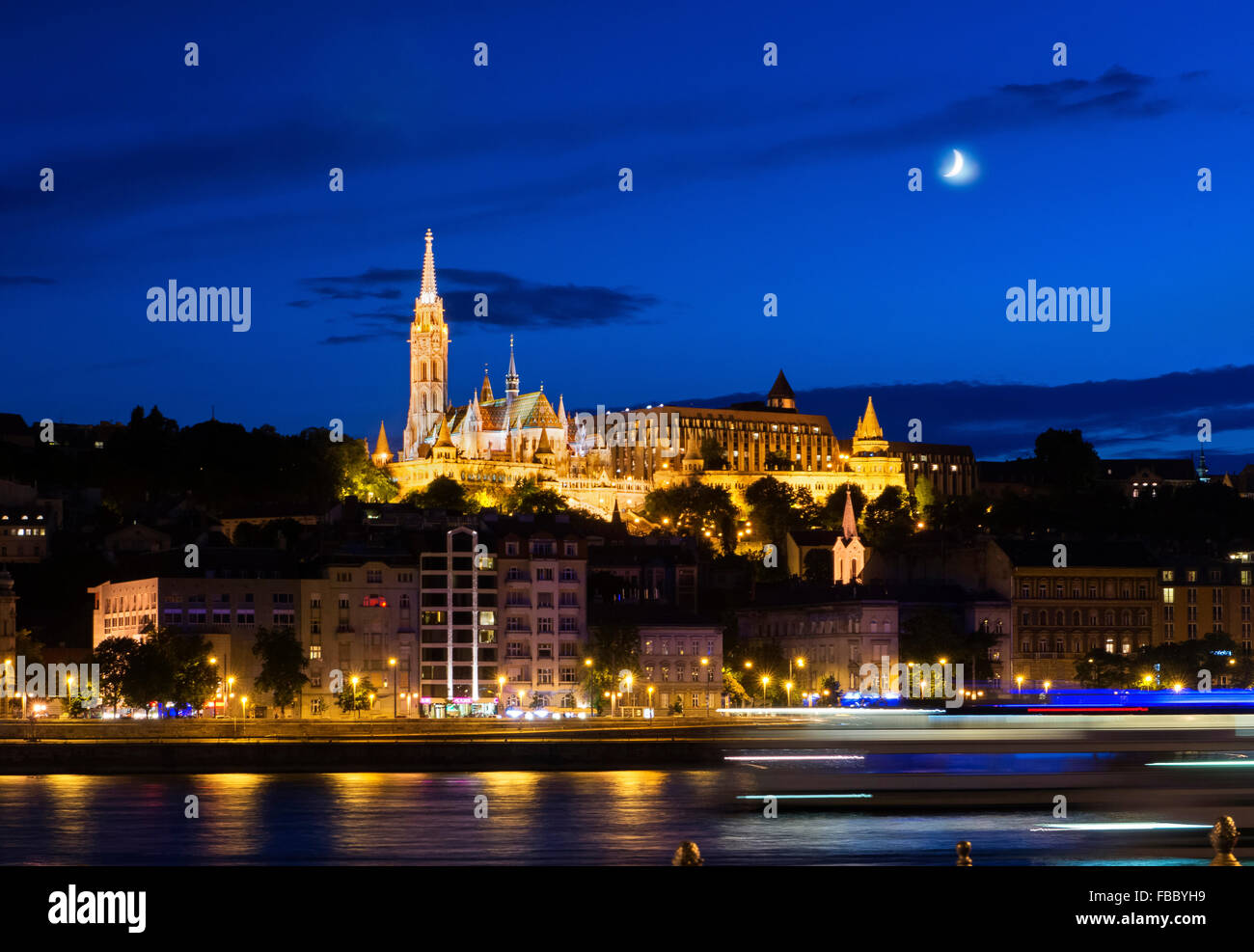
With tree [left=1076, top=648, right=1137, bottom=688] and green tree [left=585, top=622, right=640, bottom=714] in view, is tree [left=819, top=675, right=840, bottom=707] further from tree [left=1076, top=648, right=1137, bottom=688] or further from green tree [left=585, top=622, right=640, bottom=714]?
tree [left=1076, top=648, right=1137, bottom=688]

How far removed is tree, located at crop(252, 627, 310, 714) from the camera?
107 metres

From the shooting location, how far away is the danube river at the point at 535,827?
48.2 meters

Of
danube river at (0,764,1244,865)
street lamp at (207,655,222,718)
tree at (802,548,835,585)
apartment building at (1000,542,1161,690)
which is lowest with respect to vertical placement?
danube river at (0,764,1244,865)

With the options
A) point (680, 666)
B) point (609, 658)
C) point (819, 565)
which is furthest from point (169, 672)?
point (819, 565)

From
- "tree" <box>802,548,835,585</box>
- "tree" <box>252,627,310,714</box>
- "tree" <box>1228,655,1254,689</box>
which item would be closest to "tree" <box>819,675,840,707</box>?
"tree" <box>1228,655,1254,689</box>

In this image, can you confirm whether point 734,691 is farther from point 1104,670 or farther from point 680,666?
point 1104,670

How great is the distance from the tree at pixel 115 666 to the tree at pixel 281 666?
6.51m

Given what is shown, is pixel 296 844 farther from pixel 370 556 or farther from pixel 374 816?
pixel 370 556

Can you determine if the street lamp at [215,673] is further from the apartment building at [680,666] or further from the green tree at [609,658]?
the apartment building at [680,666]

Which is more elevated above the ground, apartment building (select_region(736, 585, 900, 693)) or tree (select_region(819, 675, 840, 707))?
apartment building (select_region(736, 585, 900, 693))

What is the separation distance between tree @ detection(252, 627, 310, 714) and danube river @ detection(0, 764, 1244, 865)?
31450 mm

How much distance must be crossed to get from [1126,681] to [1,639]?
232ft

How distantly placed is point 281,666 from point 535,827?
172 feet

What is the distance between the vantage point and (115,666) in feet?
344
